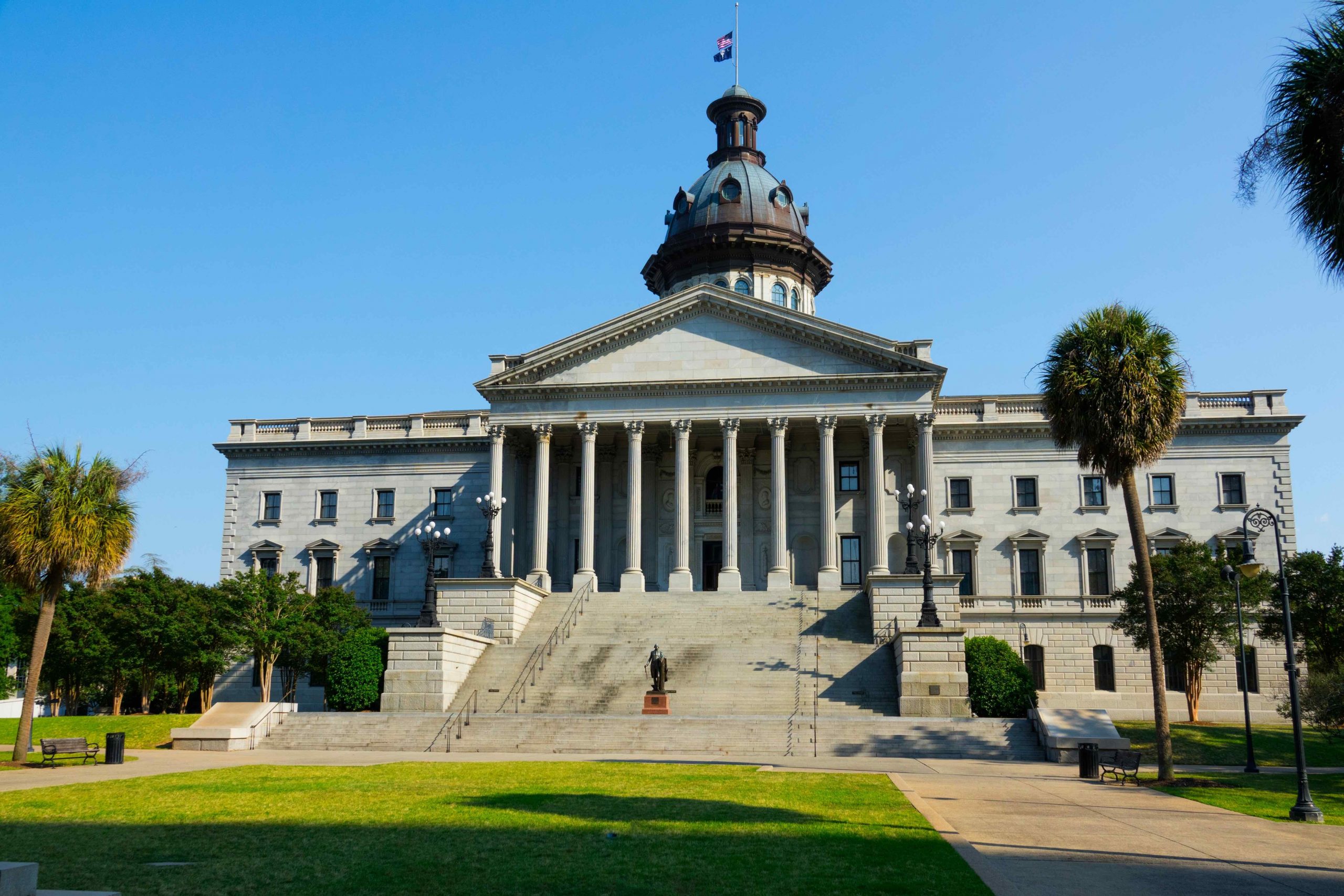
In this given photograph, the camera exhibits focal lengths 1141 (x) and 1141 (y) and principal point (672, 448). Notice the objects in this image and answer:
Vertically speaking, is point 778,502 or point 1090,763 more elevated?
point 778,502

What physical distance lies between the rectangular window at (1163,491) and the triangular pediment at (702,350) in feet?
48.4

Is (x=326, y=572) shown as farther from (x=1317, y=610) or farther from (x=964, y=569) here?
(x=1317, y=610)

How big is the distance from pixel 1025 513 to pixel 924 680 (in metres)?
22.3

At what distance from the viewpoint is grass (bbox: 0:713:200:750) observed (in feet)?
117

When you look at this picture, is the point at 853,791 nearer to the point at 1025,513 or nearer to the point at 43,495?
the point at 43,495

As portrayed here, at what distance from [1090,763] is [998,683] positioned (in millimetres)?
9326

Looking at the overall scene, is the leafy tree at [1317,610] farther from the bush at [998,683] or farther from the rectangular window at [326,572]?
the rectangular window at [326,572]

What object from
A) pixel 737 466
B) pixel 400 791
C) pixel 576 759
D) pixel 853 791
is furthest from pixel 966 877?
pixel 737 466

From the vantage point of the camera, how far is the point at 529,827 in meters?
15.4

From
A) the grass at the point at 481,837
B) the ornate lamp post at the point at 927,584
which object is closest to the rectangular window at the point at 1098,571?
the ornate lamp post at the point at 927,584

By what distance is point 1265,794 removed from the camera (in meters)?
23.5

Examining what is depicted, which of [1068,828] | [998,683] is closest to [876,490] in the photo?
[998,683]

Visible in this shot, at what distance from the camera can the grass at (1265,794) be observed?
2025cm

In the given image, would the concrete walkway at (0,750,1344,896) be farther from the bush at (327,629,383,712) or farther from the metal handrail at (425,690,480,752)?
the bush at (327,629,383,712)
